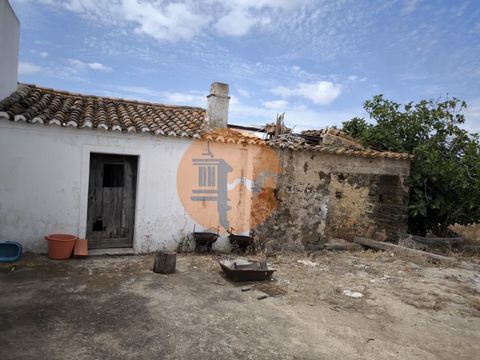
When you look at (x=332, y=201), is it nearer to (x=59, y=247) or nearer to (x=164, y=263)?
(x=164, y=263)

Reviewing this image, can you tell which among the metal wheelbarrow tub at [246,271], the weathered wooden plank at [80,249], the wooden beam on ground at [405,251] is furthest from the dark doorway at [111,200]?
the wooden beam on ground at [405,251]

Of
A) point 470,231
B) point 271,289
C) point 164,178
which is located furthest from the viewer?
point 470,231

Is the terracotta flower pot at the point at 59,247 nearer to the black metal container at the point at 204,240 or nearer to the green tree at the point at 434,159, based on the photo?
the black metal container at the point at 204,240

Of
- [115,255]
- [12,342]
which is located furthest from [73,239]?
[12,342]

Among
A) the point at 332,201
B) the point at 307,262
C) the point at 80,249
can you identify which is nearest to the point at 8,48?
the point at 80,249

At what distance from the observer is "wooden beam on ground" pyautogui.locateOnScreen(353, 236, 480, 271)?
31.3ft

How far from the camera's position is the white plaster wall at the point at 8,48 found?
8.41 meters

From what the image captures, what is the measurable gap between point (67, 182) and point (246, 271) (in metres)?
4.56

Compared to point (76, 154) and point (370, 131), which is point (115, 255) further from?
point (370, 131)

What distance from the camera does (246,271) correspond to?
725 centimetres

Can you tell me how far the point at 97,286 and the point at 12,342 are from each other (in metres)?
2.18

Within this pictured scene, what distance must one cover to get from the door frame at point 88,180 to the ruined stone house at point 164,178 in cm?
2

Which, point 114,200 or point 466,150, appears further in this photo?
point 466,150

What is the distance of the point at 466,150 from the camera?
1212 centimetres
